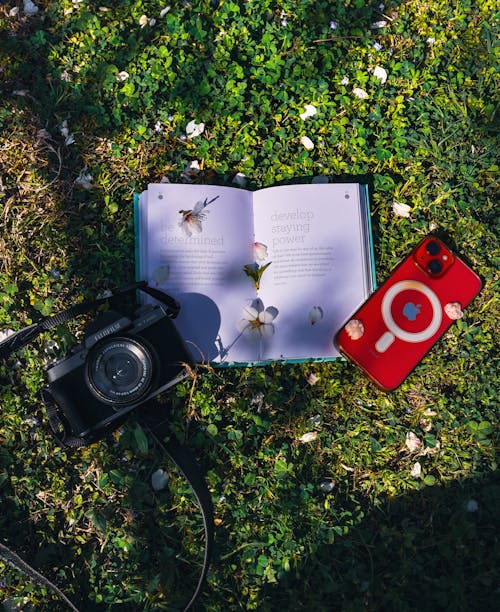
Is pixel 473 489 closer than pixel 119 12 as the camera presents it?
Yes

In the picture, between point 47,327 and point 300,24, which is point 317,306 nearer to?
point 47,327

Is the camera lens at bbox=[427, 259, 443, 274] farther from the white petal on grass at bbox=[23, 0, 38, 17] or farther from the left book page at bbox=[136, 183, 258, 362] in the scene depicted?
the white petal on grass at bbox=[23, 0, 38, 17]

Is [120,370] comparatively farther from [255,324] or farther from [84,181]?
[84,181]

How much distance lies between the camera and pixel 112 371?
2402 mm

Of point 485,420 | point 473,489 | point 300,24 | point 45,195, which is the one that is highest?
point 300,24

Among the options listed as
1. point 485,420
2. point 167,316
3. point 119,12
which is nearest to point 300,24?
point 119,12

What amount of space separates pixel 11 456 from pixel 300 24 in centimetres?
244

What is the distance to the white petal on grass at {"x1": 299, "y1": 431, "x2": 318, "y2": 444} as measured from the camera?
271cm

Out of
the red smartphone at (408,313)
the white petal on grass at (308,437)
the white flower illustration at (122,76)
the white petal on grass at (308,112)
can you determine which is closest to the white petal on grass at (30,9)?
the white flower illustration at (122,76)

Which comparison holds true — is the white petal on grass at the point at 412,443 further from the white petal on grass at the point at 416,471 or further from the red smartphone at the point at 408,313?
the red smartphone at the point at 408,313

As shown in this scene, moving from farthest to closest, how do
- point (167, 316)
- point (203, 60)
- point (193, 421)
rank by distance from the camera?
point (203, 60) → point (193, 421) → point (167, 316)

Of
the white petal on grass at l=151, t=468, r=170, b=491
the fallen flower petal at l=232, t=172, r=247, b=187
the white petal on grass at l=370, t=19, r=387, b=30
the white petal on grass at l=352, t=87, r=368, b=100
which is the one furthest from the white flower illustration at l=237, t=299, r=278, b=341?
the white petal on grass at l=370, t=19, r=387, b=30

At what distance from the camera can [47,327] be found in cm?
255

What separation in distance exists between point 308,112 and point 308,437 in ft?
5.06
